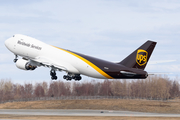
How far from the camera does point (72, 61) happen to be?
189ft

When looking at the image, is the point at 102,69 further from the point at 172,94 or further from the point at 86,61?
the point at 172,94

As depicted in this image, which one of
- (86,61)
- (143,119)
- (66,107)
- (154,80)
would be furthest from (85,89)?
(86,61)

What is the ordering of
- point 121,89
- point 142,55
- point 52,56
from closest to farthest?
1. point 142,55
2. point 52,56
3. point 121,89

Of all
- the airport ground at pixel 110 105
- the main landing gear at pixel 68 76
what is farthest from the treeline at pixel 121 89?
the main landing gear at pixel 68 76

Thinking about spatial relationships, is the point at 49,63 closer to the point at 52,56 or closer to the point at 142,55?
the point at 52,56

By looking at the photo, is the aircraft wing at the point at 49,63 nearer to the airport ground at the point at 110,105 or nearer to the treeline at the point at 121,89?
the airport ground at the point at 110,105

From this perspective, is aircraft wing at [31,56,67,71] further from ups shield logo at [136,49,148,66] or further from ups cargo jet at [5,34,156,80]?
ups shield logo at [136,49,148,66]

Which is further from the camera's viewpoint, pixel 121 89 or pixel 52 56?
pixel 121 89

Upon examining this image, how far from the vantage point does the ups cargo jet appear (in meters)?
53.6

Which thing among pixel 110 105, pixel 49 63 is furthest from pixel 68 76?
pixel 110 105

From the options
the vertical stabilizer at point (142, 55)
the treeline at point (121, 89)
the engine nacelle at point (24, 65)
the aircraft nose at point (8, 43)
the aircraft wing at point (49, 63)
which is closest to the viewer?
the vertical stabilizer at point (142, 55)

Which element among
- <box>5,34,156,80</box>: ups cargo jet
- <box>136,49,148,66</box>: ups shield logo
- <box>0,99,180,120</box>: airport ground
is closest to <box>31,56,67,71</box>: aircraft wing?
<box>5,34,156,80</box>: ups cargo jet

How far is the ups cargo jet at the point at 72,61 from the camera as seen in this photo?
53562 mm

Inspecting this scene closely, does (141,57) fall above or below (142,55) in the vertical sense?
below
